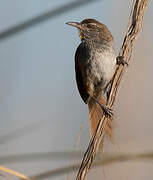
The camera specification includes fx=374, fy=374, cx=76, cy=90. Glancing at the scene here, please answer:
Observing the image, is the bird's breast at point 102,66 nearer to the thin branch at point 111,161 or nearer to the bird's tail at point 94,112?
the bird's tail at point 94,112

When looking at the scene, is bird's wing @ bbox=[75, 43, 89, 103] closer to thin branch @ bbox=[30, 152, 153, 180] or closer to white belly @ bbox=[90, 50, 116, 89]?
white belly @ bbox=[90, 50, 116, 89]

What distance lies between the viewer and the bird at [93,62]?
2525 millimetres

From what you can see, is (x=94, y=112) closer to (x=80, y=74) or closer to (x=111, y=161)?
(x=80, y=74)

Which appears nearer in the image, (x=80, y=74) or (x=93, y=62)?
(x=93, y=62)

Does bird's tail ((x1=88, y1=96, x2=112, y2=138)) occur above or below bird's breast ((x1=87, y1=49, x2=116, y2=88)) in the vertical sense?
below

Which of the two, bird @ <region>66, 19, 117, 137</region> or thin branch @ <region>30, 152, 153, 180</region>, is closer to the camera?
thin branch @ <region>30, 152, 153, 180</region>

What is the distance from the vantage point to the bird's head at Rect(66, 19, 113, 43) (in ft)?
8.97

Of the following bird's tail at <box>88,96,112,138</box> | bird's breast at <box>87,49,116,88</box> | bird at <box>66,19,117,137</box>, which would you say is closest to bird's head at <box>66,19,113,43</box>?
bird at <box>66,19,117,137</box>

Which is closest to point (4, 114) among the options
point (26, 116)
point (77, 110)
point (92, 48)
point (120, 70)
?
point (26, 116)

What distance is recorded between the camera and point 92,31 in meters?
2.78

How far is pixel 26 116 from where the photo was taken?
2488 millimetres

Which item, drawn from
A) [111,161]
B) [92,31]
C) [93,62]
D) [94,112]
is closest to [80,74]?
[93,62]

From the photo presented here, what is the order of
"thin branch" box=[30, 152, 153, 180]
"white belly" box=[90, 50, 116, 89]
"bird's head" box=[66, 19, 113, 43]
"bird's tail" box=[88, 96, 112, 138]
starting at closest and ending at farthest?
"thin branch" box=[30, 152, 153, 180] → "bird's tail" box=[88, 96, 112, 138] → "white belly" box=[90, 50, 116, 89] → "bird's head" box=[66, 19, 113, 43]

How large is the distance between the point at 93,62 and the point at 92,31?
0.28 metres
